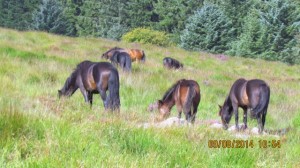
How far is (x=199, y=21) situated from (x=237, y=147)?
40.3 m

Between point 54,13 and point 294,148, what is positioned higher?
point 54,13

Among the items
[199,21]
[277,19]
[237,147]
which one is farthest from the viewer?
[199,21]

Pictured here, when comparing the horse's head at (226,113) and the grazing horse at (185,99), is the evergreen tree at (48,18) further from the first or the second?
the horse's head at (226,113)

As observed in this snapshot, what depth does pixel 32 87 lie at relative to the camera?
8.99m

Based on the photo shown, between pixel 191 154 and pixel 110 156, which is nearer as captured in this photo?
pixel 110 156

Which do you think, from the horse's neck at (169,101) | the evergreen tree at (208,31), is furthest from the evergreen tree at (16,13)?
the horse's neck at (169,101)

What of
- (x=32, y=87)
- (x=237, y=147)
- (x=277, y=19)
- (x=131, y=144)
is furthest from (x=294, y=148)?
(x=277, y=19)

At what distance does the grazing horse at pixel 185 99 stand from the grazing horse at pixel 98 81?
1115 mm

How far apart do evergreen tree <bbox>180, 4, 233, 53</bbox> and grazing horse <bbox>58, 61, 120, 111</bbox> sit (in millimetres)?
35621

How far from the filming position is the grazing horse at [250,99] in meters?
7.50

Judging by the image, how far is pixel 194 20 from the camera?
44.1 meters

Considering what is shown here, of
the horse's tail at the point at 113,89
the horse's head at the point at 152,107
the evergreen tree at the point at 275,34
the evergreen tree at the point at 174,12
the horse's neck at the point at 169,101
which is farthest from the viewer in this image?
the evergreen tree at the point at 174,12

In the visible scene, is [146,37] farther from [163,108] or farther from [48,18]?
→ [163,108]

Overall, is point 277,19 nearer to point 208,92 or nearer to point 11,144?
point 208,92
